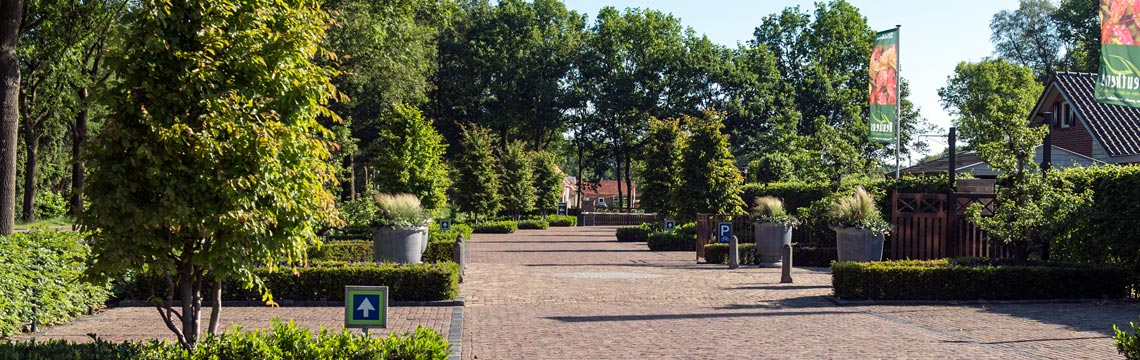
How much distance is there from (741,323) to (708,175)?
18204 millimetres

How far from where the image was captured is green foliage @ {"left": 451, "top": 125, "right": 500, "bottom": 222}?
2046 inches

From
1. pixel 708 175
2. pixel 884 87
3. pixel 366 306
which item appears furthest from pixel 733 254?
pixel 366 306

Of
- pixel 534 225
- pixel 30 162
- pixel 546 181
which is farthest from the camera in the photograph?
pixel 546 181

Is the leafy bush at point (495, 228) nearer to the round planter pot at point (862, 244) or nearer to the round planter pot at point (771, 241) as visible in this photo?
the round planter pot at point (771, 241)

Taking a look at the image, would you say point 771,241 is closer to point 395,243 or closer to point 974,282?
point 974,282

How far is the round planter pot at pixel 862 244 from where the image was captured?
19250 millimetres

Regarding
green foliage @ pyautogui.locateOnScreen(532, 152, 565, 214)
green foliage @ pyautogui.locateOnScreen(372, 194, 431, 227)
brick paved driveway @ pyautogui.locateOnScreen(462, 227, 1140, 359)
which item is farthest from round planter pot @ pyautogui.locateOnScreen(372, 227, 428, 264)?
green foliage @ pyautogui.locateOnScreen(532, 152, 565, 214)

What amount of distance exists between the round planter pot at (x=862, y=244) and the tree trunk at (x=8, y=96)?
49.9 feet

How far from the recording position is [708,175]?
3008cm

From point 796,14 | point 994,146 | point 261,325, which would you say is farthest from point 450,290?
point 796,14

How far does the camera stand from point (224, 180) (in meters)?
7.01

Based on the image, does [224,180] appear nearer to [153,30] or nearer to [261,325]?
[153,30]

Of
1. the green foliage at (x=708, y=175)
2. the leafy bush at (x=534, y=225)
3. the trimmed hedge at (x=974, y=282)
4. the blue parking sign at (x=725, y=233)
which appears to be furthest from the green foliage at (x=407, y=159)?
the trimmed hedge at (x=974, y=282)

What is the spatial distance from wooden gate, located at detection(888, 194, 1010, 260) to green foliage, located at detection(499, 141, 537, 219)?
131 ft
